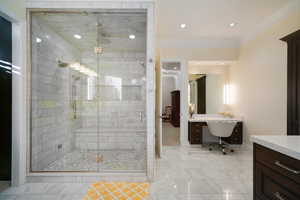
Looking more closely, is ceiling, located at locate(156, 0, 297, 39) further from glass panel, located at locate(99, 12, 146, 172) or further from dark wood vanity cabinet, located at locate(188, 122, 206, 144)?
dark wood vanity cabinet, located at locate(188, 122, 206, 144)

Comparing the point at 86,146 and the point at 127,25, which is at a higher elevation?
the point at 127,25

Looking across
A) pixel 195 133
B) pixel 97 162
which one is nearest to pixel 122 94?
pixel 97 162

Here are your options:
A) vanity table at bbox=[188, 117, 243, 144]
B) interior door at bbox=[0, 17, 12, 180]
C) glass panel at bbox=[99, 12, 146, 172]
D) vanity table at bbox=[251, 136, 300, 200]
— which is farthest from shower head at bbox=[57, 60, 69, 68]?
vanity table at bbox=[251, 136, 300, 200]

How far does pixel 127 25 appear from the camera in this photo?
10.1 ft

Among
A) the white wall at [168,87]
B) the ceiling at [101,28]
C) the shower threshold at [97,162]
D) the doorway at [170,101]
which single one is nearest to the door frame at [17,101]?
the shower threshold at [97,162]

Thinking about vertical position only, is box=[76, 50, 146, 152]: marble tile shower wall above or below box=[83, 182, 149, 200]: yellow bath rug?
above

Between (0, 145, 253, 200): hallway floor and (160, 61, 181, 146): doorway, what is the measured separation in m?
1.33

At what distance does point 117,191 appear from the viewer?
2.16 metres

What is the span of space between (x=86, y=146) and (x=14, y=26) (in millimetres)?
2511

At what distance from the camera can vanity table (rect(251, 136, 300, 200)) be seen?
1030 mm

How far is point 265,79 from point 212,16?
162cm

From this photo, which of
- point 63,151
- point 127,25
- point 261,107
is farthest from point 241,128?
point 63,151

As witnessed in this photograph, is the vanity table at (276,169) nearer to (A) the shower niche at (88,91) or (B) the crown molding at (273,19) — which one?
(A) the shower niche at (88,91)

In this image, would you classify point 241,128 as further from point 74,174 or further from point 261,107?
point 74,174
